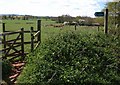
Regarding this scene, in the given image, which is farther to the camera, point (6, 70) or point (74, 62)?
point (6, 70)

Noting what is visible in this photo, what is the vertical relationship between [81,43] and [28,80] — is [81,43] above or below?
above

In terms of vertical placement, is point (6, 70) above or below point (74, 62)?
below

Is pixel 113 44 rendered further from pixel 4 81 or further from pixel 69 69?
pixel 4 81

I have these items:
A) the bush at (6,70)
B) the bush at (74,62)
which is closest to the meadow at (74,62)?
the bush at (74,62)

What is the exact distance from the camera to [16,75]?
925 cm

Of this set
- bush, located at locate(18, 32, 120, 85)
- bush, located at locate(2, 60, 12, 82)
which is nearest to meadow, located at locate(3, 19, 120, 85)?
bush, located at locate(18, 32, 120, 85)

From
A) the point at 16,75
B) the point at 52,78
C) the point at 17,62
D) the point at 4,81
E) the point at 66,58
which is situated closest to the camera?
the point at 52,78

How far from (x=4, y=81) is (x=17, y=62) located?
313 centimetres

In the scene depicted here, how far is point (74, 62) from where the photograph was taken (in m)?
7.73

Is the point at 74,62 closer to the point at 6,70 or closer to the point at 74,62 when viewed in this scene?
the point at 74,62

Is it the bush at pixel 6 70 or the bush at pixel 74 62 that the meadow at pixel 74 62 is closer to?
the bush at pixel 74 62

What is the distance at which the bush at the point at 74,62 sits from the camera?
7.11 m

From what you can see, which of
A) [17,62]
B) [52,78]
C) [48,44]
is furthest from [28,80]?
[17,62]

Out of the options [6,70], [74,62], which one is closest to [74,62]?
[74,62]
